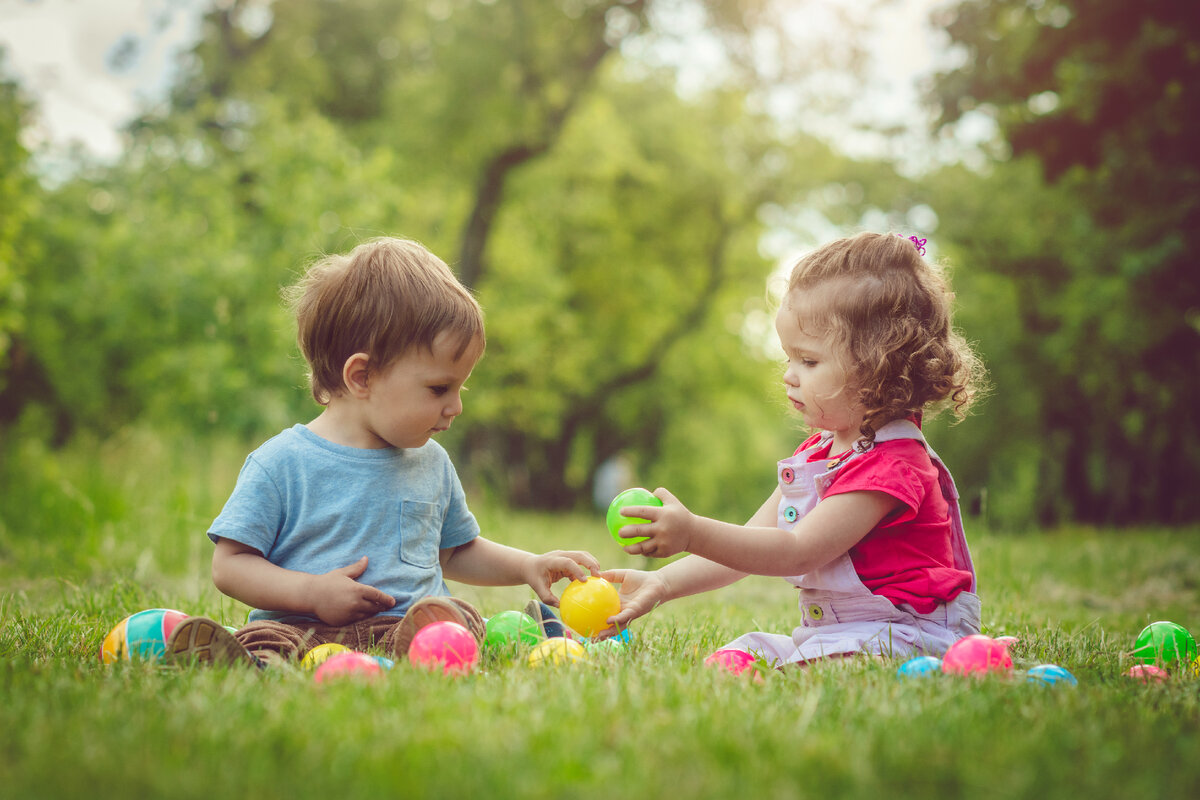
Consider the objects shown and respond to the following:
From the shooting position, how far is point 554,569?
3123mm

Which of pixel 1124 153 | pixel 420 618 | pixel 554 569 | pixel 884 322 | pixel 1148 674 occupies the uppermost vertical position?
pixel 1124 153

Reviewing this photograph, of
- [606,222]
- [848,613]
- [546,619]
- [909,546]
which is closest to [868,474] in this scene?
[909,546]

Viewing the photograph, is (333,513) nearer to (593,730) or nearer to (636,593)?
(636,593)

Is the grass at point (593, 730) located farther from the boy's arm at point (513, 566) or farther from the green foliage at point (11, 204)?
the green foliage at point (11, 204)

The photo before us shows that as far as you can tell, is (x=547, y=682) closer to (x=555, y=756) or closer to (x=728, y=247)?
(x=555, y=756)

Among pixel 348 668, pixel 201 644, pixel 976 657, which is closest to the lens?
pixel 348 668

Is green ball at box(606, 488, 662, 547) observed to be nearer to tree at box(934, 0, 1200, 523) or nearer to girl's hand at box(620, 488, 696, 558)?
girl's hand at box(620, 488, 696, 558)

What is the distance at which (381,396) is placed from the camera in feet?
9.58

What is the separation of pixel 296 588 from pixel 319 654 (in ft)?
0.88

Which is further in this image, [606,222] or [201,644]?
[606,222]

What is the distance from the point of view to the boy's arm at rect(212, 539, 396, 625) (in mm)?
2686

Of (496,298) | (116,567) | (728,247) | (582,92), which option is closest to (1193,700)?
(116,567)

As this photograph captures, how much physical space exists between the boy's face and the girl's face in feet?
3.40

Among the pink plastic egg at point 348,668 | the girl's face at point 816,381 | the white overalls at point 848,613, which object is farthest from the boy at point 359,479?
the girl's face at point 816,381
